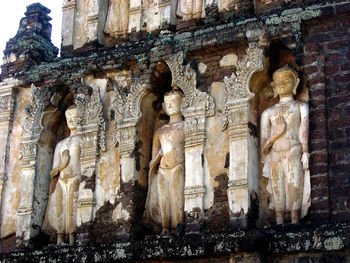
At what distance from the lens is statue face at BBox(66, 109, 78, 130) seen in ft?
40.7

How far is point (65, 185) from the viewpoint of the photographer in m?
12.1

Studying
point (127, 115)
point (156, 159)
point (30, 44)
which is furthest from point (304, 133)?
point (30, 44)

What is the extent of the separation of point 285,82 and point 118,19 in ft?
11.5

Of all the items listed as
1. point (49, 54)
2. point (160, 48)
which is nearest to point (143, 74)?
point (160, 48)

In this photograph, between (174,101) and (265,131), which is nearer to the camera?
(265,131)

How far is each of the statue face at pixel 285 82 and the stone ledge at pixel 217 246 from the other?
201cm

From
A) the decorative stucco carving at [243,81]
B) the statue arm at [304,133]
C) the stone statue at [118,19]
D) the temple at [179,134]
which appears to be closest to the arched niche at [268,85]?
the temple at [179,134]

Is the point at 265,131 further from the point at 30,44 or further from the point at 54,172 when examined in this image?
the point at 30,44

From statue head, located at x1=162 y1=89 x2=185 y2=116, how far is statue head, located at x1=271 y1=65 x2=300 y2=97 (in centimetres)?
154

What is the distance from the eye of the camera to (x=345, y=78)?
10.3 metres

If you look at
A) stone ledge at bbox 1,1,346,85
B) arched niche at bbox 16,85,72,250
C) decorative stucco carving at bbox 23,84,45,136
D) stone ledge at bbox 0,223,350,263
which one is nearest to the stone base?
stone ledge at bbox 0,223,350,263

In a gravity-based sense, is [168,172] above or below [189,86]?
below

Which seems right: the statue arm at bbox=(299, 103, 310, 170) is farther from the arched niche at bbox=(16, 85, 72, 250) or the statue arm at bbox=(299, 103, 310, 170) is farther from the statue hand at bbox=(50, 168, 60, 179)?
the arched niche at bbox=(16, 85, 72, 250)

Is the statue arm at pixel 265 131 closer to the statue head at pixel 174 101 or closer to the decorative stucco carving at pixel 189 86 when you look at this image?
the decorative stucco carving at pixel 189 86
